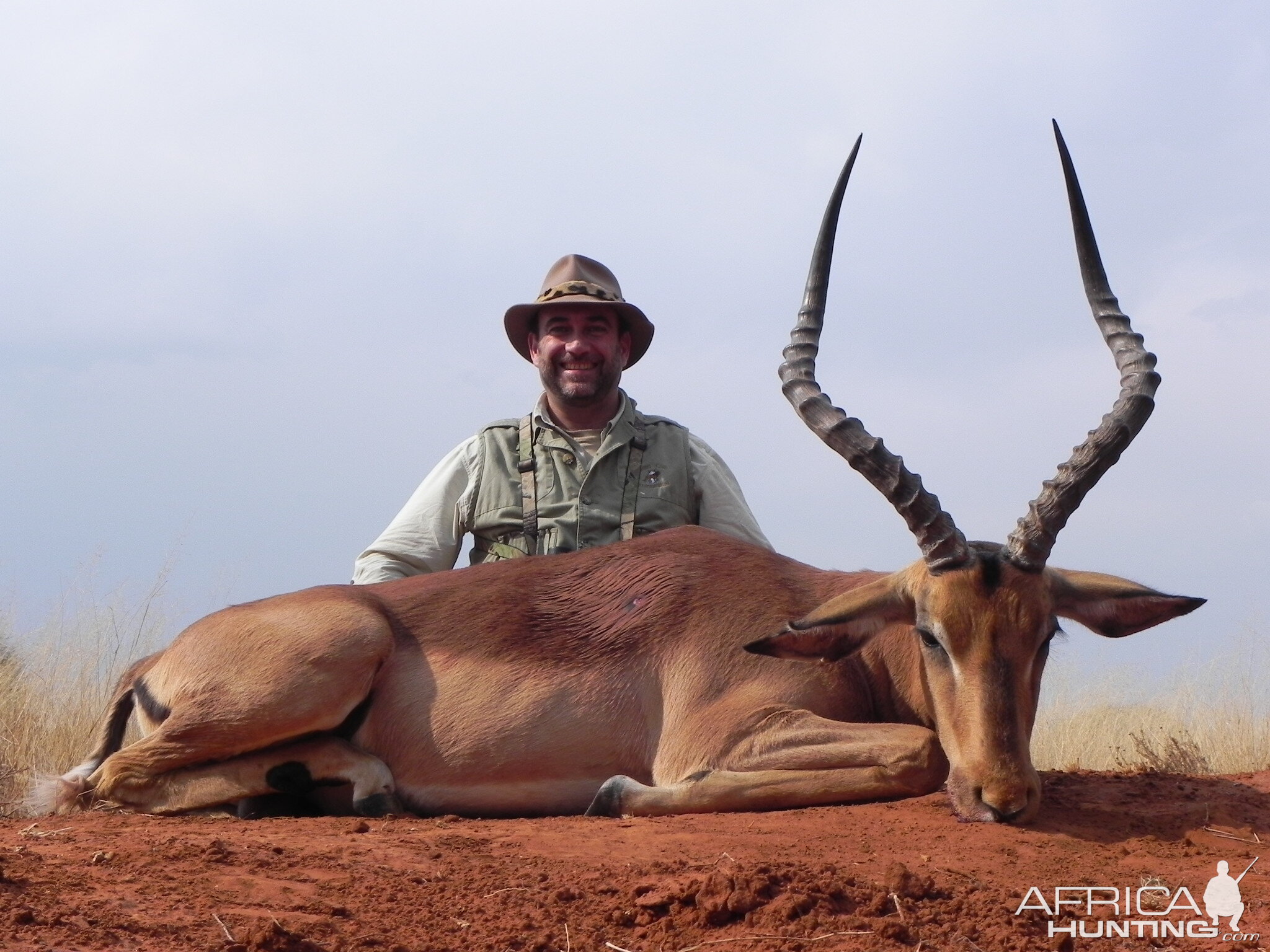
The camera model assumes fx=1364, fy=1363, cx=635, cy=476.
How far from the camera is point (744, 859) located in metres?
4.86

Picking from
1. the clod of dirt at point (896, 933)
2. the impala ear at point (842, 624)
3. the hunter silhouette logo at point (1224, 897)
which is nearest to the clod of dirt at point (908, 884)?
the clod of dirt at point (896, 933)

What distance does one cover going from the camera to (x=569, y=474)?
381 inches

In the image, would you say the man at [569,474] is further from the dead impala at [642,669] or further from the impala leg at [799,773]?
the impala leg at [799,773]

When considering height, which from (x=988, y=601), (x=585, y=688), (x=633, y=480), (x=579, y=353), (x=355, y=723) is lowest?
(x=355, y=723)

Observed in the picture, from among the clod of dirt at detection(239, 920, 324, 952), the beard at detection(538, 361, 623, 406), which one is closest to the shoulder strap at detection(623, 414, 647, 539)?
the beard at detection(538, 361, 623, 406)

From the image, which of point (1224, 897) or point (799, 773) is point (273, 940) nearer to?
point (799, 773)

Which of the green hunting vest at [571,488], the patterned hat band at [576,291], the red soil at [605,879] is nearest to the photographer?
the red soil at [605,879]

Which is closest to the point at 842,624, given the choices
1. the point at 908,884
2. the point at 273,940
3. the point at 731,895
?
the point at 908,884

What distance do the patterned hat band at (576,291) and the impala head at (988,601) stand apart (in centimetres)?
331

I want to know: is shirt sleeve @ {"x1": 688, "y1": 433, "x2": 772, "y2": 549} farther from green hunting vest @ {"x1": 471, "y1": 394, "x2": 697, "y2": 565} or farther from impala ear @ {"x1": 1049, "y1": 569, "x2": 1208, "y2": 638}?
impala ear @ {"x1": 1049, "y1": 569, "x2": 1208, "y2": 638}

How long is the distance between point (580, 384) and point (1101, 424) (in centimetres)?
437

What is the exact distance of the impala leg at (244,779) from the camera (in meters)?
6.68

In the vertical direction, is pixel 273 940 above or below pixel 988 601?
below

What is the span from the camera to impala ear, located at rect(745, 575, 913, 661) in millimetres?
6375
